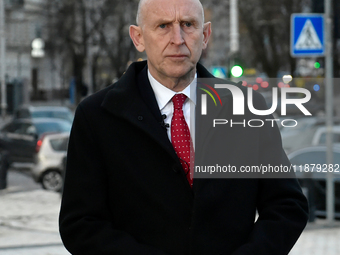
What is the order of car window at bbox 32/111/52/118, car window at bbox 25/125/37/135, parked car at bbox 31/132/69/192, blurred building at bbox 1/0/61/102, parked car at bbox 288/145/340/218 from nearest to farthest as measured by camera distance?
parked car at bbox 288/145/340/218
parked car at bbox 31/132/69/192
car window at bbox 25/125/37/135
car window at bbox 32/111/52/118
blurred building at bbox 1/0/61/102

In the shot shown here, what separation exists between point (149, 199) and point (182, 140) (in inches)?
11.4

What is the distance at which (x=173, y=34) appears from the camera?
8.74 ft

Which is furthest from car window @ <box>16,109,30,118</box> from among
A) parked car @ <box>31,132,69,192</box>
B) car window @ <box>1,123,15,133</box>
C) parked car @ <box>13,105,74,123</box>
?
parked car @ <box>31,132,69,192</box>

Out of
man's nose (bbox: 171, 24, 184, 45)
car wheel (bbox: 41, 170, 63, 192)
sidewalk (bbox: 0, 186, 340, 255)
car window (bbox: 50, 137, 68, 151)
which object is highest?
man's nose (bbox: 171, 24, 184, 45)

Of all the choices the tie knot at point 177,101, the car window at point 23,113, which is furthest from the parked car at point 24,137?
the tie knot at point 177,101

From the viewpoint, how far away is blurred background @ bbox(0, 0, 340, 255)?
9992mm

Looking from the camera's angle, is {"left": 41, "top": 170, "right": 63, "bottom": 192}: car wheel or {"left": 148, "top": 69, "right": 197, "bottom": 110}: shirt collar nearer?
{"left": 148, "top": 69, "right": 197, "bottom": 110}: shirt collar

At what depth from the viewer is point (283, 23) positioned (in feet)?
Answer: 107

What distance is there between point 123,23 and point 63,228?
109 feet

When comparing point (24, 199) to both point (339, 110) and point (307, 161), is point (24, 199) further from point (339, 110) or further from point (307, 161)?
point (339, 110)

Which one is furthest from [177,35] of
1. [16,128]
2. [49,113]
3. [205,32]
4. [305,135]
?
[49,113]

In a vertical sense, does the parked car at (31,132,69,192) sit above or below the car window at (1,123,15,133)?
below

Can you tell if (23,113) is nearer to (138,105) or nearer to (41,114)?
(41,114)

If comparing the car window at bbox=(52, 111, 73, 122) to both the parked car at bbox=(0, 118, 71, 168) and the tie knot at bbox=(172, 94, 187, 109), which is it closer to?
the parked car at bbox=(0, 118, 71, 168)
